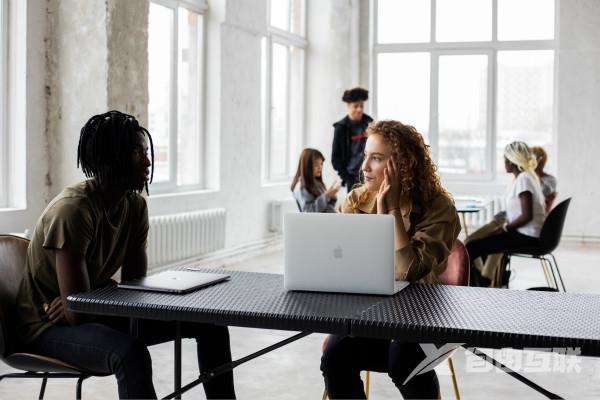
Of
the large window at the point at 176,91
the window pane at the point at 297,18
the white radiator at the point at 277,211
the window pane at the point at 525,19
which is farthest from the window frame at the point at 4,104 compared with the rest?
the window pane at the point at 525,19

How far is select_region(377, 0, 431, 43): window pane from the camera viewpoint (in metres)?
10.9

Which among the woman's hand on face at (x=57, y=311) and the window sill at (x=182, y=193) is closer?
the woman's hand on face at (x=57, y=311)

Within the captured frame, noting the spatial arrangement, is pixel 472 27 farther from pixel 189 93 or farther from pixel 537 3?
pixel 189 93

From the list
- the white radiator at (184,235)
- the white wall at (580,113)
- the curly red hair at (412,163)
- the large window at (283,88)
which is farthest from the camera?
the white wall at (580,113)

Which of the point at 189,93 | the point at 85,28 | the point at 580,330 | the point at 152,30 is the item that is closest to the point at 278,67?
the point at 189,93

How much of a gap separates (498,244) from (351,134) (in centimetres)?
288

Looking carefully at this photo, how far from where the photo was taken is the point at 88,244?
2.50 metres

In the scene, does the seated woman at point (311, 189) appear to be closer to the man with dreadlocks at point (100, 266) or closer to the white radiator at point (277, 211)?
the white radiator at point (277, 211)

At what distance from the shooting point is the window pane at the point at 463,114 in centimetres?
1071

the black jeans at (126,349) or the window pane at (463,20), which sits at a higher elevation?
the window pane at (463,20)

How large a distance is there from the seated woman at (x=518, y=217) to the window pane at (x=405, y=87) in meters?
5.18

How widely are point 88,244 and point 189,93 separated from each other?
532cm

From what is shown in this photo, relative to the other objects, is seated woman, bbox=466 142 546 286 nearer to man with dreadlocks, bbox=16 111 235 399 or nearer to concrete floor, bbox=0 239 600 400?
concrete floor, bbox=0 239 600 400

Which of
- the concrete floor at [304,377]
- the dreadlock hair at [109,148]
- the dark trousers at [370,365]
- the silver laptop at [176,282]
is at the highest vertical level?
the dreadlock hair at [109,148]
